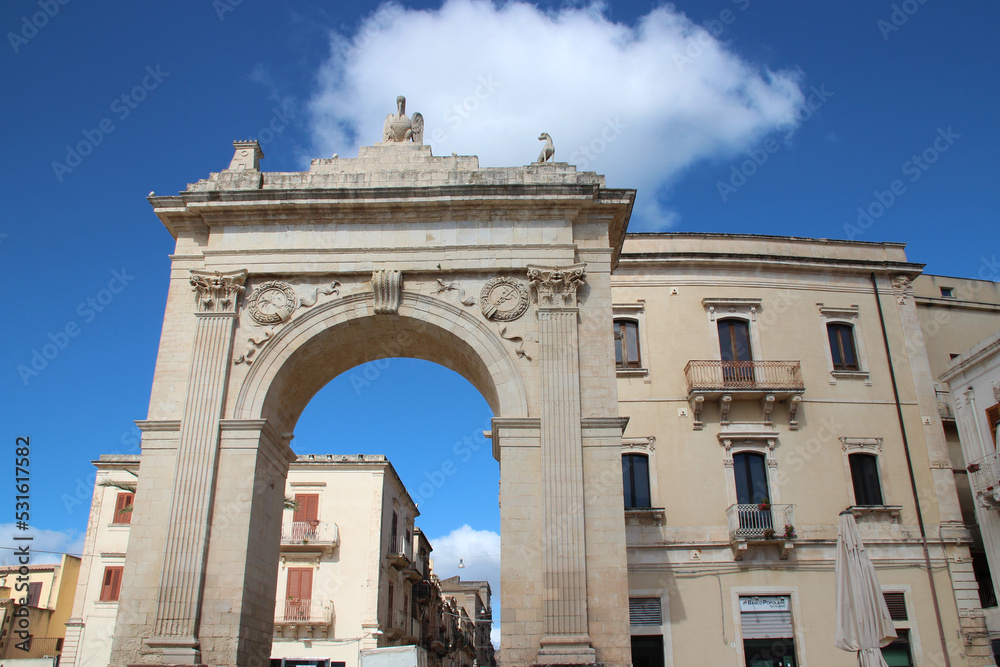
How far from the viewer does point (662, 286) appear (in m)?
25.3

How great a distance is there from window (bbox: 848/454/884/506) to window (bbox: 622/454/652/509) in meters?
6.14

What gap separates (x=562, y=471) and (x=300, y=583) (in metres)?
19.8

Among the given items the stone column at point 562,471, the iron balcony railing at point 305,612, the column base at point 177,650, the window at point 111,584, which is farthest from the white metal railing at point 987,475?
the window at point 111,584

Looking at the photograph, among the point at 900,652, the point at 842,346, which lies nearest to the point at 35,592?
the point at 900,652

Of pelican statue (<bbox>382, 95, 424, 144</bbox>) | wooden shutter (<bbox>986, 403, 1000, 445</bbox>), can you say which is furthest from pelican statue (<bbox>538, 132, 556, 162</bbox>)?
wooden shutter (<bbox>986, 403, 1000, 445</bbox>)

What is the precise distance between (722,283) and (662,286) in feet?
6.49

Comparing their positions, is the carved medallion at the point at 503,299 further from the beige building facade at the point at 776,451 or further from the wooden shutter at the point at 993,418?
the wooden shutter at the point at 993,418

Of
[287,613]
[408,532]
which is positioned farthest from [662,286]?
[408,532]

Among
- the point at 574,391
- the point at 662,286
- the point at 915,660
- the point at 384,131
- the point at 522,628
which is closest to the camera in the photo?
the point at 522,628

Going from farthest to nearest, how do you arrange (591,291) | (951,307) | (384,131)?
(951,307) < (384,131) < (591,291)

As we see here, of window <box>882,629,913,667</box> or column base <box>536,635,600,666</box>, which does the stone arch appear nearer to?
column base <box>536,635,600,666</box>

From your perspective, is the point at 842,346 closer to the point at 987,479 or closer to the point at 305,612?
the point at 987,479

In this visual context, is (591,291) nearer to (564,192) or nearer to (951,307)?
(564,192)

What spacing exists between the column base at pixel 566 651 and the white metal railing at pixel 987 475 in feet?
47.0
